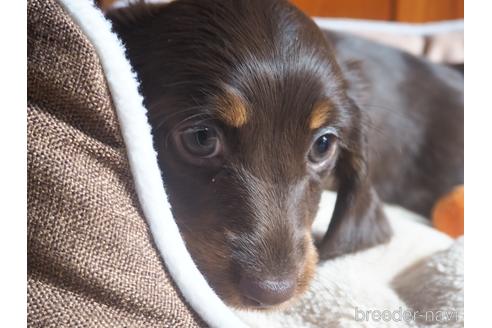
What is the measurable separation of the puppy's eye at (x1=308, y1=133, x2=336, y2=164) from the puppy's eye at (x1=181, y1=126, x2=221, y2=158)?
0.46 feet

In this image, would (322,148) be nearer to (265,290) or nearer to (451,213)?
(265,290)

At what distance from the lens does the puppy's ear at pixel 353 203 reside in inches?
38.9

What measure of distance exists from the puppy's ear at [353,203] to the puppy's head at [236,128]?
0.14 m

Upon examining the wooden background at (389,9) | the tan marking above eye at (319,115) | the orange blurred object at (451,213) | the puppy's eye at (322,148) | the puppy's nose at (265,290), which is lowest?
the orange blurred object at (451,213)

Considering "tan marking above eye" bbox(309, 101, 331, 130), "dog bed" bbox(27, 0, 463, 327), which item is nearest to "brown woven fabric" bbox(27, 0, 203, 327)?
"dog bed" bbox(27, 0, 463, 327)

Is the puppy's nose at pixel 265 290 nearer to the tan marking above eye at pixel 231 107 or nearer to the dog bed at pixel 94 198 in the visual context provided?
the dog bed at pixel 94 198

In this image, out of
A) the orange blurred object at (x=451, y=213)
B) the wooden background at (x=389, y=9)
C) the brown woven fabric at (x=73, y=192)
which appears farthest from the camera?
the orange blurred object at (x=451, y=213)

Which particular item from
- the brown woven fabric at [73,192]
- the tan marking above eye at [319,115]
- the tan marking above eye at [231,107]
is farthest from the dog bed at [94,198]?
the tan marking above eye at [319,115]

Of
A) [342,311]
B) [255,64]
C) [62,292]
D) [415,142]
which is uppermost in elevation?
[255,64]
